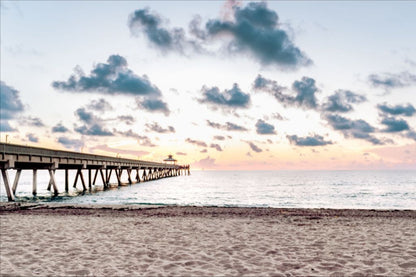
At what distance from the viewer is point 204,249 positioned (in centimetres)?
962

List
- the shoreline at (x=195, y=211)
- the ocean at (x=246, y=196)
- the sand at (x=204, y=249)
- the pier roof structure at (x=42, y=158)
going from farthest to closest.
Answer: the ocean at (x=246, y=196) → the pier roof structure at (x=42, y=158) → the shoreline at (x=195, y=211) → the sand at (x=204, y=249)

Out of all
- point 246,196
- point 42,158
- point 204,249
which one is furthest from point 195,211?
point 246,196

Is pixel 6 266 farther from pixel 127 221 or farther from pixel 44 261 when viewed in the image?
pixel 127 221

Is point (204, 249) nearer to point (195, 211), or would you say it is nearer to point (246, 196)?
point (195, 211)

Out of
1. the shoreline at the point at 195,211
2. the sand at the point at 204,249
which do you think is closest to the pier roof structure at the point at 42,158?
the shoreline at the point at 195,211

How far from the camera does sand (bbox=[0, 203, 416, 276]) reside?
755 cm

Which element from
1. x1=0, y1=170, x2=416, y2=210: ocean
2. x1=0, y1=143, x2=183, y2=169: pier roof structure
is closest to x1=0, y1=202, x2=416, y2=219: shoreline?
x1=0, y1=143, x2=183, y2=169: pier roof structure

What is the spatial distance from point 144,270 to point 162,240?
3.55 meters

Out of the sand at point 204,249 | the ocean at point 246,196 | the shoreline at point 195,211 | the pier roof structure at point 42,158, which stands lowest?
the ocean at point 246,196

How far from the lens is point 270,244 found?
10336 mm

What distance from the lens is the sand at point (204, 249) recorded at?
24.8 ft

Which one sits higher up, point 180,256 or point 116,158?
point 116,158

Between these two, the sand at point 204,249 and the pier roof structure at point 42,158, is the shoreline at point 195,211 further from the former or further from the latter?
the pier roof structure at point 42,158

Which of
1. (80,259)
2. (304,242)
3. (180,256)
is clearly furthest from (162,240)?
(304,242)
